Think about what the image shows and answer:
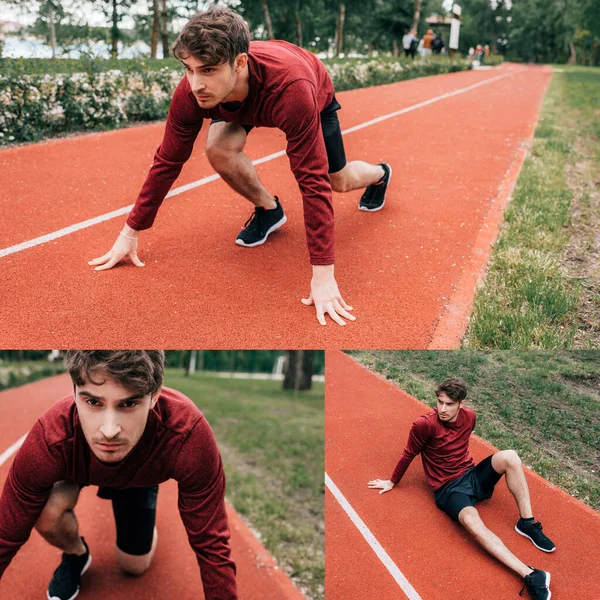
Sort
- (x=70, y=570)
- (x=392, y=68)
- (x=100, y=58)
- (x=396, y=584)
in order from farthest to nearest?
(x=392, y=68) → (x=100, y=58) → (x=70, y=570) → (x=396, y=584)

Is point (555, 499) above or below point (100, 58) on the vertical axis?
below

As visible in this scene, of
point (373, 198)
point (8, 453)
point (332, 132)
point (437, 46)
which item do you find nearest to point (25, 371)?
point (8, 453)

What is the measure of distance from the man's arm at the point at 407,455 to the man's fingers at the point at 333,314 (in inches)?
33.0

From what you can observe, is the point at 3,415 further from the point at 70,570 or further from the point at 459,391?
the point at 459,391

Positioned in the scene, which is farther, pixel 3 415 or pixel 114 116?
pixel 114 116

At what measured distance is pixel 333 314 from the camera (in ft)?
12.0

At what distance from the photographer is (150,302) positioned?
12.4 feet

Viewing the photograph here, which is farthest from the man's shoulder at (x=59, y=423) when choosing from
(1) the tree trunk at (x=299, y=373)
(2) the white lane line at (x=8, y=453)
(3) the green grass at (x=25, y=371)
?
(3) the green grass at (x=25, y=371)

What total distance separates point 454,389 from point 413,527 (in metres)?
0.66

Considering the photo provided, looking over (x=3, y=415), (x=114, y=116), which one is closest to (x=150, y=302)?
(x=3, y=415)

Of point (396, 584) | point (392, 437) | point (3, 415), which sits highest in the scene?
point (392, 437)

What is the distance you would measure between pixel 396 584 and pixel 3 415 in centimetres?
646

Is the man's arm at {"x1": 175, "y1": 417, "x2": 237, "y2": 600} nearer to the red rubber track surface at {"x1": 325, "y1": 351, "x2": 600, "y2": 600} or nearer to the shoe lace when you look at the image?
the red rubber track surface at {"x1": 325, "y1": 351, "x2": 600, "y2": 600}

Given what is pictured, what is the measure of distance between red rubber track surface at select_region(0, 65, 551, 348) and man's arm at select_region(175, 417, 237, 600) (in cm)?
72
